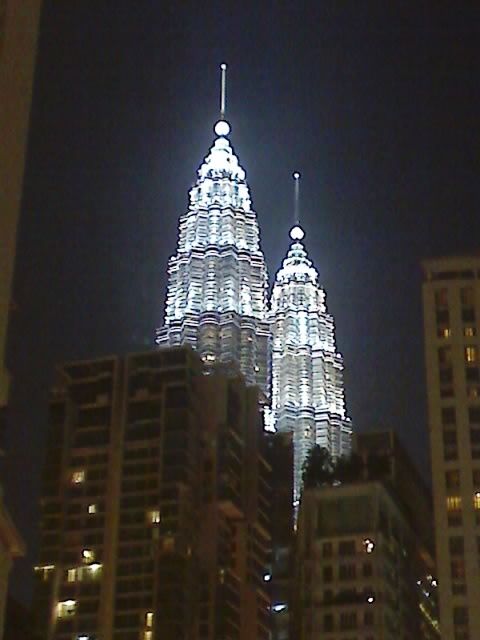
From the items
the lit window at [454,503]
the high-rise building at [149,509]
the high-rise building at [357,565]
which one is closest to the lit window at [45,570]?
the high-rise building at [149,509]

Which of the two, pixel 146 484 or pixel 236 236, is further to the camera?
pixel 236 236

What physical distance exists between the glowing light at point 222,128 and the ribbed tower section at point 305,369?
15461 mm

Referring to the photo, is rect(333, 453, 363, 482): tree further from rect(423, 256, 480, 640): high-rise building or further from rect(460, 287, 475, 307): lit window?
rect(460, 287, 475, 307): lit window

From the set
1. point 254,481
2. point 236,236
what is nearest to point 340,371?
point 236,236

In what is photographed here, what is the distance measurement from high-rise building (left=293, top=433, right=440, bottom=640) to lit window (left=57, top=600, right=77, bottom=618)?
13.7 m

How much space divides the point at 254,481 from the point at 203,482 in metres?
7.75

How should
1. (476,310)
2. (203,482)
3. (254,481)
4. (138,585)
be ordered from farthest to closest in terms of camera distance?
(254,481), (203,482), (138,585), (476,310)

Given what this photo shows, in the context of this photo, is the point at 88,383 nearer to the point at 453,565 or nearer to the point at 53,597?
the point at 53,597

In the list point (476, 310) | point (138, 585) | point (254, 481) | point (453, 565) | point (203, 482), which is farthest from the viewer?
point (254, 481)

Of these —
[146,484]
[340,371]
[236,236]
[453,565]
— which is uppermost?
[236,236]

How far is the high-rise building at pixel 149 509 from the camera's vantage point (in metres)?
85.4

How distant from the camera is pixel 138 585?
8544 cm

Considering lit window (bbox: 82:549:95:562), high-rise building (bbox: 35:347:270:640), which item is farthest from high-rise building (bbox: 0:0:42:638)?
lit window (bbox: 82:549:95:562)

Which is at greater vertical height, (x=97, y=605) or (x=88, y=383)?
(x=88, y=383)
